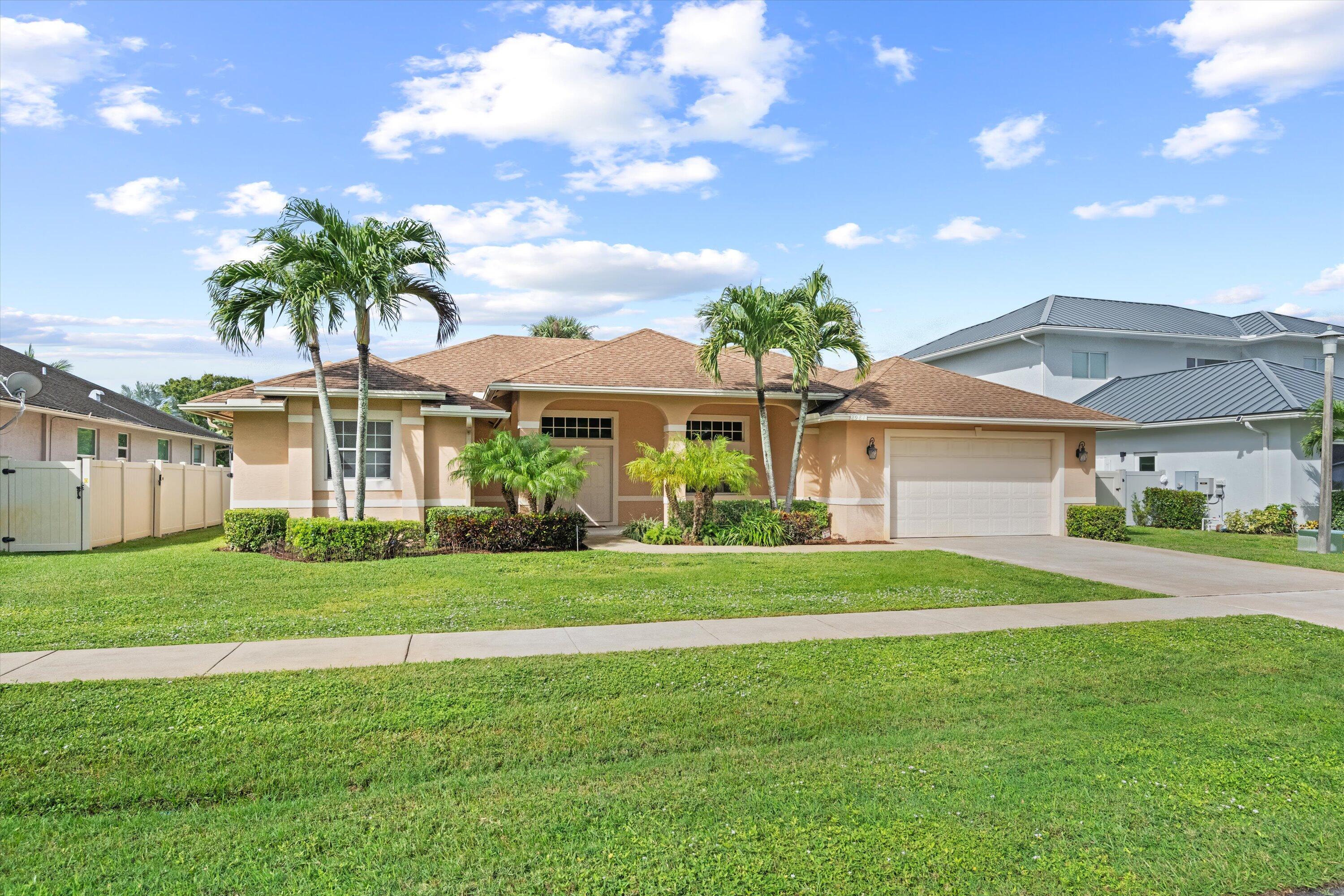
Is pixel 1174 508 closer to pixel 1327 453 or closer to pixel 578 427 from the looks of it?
pixel 1327 453

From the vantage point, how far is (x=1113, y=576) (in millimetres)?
12469

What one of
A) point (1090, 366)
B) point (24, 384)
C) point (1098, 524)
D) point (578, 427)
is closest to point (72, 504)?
point (24, 384)

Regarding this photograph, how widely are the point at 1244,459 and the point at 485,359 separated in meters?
21.2

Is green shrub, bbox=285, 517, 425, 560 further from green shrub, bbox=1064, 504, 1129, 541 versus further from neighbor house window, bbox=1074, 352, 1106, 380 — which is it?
neighbor house window, bbox=1074, 352, 1106, 380

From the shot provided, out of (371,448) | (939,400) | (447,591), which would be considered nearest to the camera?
(447,591)

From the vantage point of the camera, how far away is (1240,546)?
17297 mm

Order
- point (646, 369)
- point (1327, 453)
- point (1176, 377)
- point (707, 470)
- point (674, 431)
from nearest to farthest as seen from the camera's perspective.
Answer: point (707, 470), point (1327, 453), point (674, 431), point (646, 369), point (1176, 377)

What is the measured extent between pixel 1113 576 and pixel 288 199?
15287mm

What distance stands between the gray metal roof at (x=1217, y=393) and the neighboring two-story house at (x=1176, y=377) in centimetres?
5

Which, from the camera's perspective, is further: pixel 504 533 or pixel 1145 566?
pixel 504 533

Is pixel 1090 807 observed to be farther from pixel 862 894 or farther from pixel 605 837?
pixel 605 837

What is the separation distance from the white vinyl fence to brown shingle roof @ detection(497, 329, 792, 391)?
823cm

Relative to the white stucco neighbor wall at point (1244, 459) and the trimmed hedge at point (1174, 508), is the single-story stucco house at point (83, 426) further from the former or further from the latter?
the white stucco neighbor wall at point (1244, 459)

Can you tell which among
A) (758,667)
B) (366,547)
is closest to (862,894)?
(758,667)
